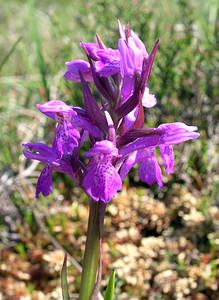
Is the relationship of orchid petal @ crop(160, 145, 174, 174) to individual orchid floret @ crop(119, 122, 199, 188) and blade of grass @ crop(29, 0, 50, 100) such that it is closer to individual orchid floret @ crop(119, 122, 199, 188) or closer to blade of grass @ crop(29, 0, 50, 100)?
Answer: individual orchid floret @ crop(119, 122, 199, 188)

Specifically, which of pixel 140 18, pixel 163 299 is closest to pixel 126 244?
pixel 163 299

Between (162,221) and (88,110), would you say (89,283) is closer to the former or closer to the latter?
(88,110)

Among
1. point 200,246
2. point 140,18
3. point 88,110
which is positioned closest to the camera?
point 88,110

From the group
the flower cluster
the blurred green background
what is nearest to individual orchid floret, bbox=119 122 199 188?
the flower cluster

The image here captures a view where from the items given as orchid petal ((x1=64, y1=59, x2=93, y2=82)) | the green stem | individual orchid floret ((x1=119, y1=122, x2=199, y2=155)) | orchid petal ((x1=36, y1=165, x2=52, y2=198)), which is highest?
orchid petal ((x1=64, y1=59, x2=93, y2=82))

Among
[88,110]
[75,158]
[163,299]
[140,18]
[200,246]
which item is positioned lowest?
[163,299]

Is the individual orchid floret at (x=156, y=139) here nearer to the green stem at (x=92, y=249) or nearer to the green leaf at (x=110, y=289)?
the green stem at (x=92, y=249)

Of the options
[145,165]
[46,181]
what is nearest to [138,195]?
[145,165]

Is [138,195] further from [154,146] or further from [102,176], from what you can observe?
[102,176]
